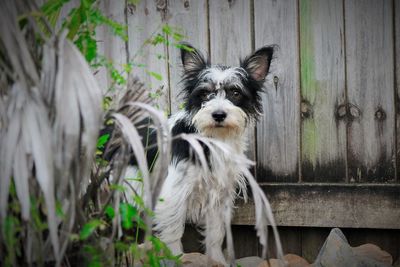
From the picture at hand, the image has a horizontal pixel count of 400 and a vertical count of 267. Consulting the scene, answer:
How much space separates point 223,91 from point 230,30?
0.47 metres

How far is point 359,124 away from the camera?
3.54 metres

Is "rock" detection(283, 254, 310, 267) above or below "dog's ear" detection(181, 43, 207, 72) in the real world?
below

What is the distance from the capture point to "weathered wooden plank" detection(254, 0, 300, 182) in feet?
11.7

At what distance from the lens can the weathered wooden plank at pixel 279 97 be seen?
357 cm

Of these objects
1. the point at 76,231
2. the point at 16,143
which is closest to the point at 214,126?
the point at 76,231

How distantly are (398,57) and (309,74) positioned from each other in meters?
0.61

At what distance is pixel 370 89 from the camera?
11.5 feet

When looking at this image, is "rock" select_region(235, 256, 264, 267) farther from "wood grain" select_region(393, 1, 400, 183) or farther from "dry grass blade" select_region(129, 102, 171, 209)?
"dry grass blade" select_region(129, 102, 171, 209)

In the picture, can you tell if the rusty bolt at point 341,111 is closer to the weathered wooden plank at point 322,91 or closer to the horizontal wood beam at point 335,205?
the weathered wooden plank at point 322,91

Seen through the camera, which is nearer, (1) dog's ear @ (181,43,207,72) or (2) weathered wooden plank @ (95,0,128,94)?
(1) dog's ear @ (181,43,207,72)

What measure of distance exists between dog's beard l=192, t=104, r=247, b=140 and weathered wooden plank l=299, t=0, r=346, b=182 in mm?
498

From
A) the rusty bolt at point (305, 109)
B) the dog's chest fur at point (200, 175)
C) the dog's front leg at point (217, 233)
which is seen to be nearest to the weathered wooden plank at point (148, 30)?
the dog's chest fur at point (200, 175)

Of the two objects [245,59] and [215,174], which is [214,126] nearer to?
[215,174]

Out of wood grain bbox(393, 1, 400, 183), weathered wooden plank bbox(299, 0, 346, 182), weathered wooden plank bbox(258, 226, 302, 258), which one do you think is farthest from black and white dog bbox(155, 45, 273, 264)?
wood grain bbox(393, 1, 400, 183)
